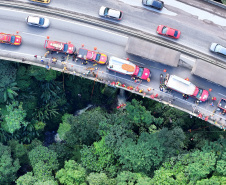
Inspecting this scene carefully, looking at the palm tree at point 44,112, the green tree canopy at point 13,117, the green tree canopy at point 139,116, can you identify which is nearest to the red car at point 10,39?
the green tree canopy at point 13,117

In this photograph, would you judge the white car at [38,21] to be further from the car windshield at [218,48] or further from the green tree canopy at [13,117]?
the car windshield at [218,48]

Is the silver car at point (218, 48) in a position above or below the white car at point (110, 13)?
below

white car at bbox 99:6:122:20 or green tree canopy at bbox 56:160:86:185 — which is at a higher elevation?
white car at bbox 99:6:122:20

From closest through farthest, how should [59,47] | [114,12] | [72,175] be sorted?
[72,175], [59,47], [114,12]

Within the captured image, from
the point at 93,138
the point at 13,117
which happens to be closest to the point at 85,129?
the point at 93,138

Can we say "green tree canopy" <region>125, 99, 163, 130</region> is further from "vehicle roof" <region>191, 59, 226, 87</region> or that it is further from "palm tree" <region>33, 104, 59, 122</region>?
"palm tree" <region>33, 104, 59, 122</region>

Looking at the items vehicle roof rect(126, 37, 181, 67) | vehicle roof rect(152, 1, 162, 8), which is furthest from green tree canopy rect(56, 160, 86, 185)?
vehicle roof rect(152, 1, 162, 8)

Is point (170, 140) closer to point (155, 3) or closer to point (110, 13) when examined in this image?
point (155, 3)
